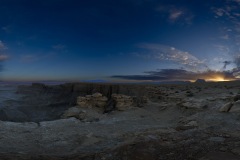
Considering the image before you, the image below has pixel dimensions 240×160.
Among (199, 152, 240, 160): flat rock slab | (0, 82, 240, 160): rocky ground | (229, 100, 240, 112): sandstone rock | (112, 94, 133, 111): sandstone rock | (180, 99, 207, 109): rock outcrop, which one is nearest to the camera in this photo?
(199, 152, 240, 160): flat rock slab

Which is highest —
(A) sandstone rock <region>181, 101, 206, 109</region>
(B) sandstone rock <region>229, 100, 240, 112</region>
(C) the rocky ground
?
(B) sandstone rock <region>229, 100, 240, 112</region>

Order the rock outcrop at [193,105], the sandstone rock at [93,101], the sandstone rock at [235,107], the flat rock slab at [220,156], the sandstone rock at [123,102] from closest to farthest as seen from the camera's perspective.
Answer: the flat rock slab at [220,156] → the sandstone rock at [235,107] → the rock outcrop at [193,105] → the sandstone rock at [123,102] → the sandstone rock at [93,101]

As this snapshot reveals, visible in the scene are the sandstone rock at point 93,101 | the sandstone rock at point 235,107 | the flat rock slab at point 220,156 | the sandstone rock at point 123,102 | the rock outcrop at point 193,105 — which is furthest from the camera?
the sandstone rock at point 93,101

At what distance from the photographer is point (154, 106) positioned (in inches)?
845

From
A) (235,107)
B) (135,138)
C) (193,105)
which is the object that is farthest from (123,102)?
(135,138)

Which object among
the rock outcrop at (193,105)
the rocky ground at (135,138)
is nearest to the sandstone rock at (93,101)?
the rocky ground at (135,138)

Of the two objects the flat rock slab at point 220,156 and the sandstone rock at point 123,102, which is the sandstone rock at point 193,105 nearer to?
the sandstone rock at point 123,102

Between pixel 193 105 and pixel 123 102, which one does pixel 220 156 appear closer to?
pixel 193 105

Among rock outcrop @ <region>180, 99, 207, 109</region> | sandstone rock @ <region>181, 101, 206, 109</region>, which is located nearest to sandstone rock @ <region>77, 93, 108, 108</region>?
rock outcrop @ <region>180, 99, 207, 109</region>

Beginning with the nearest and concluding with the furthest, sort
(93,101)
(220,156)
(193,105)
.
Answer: (220,156) < (193,105) < (93,101)

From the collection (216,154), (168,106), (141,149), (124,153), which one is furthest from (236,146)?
(168,106)

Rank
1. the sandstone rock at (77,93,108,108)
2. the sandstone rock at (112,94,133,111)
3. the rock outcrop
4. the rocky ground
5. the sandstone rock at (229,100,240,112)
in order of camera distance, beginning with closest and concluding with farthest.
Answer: the rocky ground < the sandstone rock at (229,100,240,112) < the rock outcrop < the sandstone rock at (112,94,133,111) < the sandstone rock at (77,93,108,108)

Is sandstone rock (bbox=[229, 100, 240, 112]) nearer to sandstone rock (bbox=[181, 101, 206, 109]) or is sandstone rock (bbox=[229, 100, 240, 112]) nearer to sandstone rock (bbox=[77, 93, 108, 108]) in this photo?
sandstone rock (bbox=[181, 101, 206, 109])

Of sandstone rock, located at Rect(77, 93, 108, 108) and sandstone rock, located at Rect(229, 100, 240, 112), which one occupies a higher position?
sandstone rock, located at Rect(229, 100, 240, 112)
